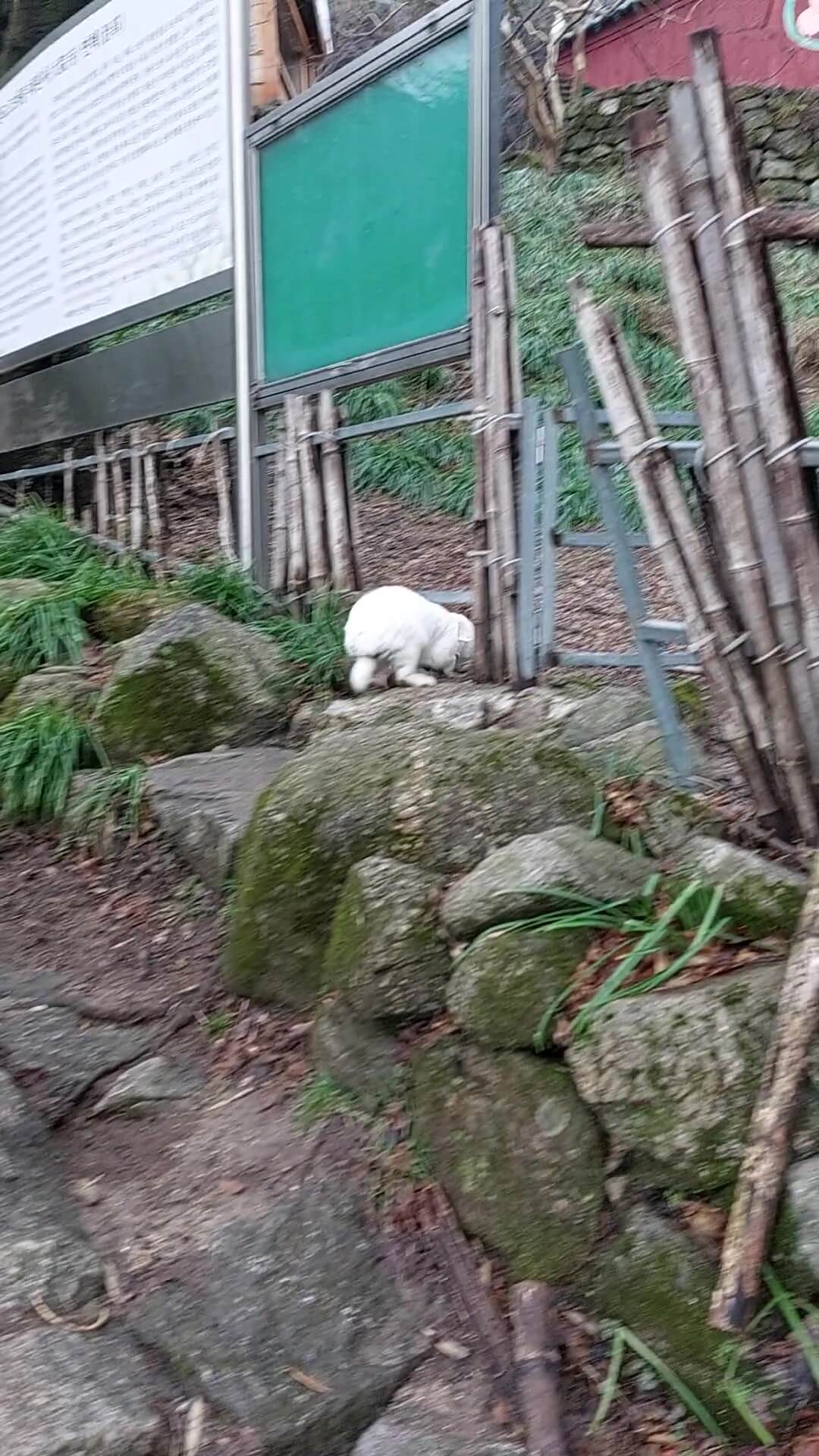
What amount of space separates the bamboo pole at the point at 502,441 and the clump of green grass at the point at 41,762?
1.58 m

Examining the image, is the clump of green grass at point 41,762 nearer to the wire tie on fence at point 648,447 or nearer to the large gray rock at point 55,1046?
the large gray rock at point 55,1046

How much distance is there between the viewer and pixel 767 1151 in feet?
6.91

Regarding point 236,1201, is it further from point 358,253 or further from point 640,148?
point 358,253

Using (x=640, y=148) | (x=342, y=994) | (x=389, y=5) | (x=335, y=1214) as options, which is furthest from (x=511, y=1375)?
(x=389, y=5)

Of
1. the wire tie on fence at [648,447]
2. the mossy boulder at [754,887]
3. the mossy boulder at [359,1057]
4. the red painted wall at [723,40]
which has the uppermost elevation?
the red painted wall at [723,40]

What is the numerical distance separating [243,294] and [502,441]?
2187 millimetres

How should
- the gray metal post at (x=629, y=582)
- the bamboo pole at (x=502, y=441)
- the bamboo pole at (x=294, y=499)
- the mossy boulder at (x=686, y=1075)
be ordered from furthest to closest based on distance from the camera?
the bamboo pole at (x=294, y=499) → the bamboo pole at (x=502, y=441) → the gray metal post at (x=629, y=582) → the mossy boulder at (x=686, y=1075)

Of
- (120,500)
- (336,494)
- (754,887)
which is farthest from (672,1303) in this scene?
(120,500)

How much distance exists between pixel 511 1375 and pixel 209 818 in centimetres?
200

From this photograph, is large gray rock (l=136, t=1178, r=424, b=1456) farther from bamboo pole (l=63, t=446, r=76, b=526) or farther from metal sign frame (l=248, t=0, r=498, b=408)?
bamboo pole (l=63, t=446, r=76, b=526)

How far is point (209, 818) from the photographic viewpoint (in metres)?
3.81

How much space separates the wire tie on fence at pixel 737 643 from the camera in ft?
9.48

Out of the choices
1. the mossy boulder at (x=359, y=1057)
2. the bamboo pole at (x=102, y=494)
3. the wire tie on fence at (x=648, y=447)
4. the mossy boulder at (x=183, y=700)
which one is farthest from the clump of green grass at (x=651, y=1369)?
the bamboo pole at (x=102, y=494)

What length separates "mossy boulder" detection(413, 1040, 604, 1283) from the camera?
2.36 m
